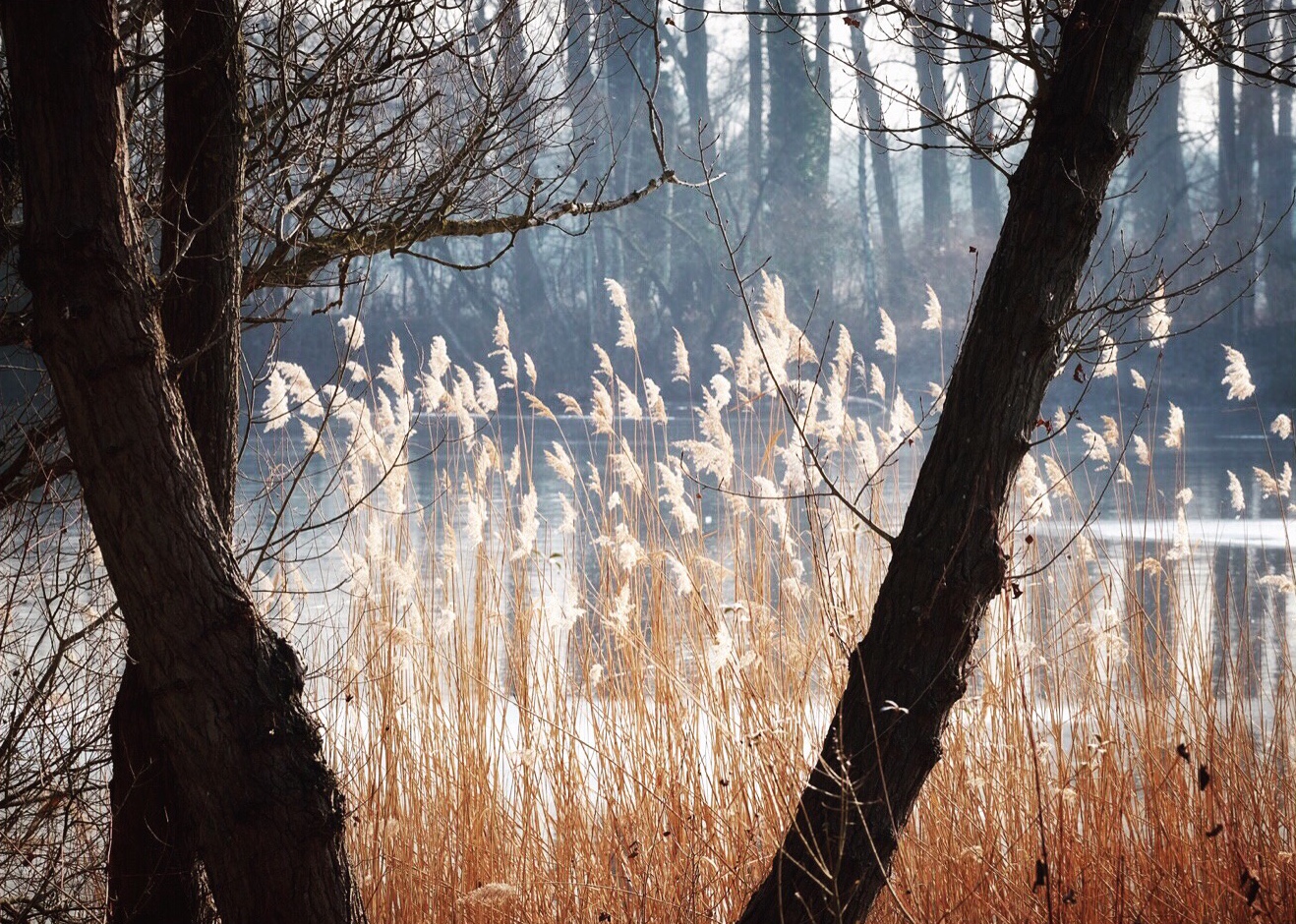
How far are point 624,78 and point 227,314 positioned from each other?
25.4 metres

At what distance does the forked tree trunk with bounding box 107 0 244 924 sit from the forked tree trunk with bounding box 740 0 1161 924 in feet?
3.54

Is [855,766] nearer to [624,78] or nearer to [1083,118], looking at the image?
[1083,118]

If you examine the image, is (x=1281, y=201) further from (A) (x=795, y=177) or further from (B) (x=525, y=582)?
(B) (x=525, y=582)

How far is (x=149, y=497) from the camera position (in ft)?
5.15

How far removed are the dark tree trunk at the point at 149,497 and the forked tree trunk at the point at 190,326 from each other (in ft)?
0.78

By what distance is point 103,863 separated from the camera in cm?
238

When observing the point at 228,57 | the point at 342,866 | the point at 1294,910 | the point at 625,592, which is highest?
the point at 228,57

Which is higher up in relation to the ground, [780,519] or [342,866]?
[780,519]

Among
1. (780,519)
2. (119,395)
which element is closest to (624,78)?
(780,519)

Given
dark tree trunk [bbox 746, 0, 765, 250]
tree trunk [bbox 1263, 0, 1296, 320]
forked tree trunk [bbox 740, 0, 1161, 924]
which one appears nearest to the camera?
forked tree trunk [bbox 740, 0, 1161, 924]

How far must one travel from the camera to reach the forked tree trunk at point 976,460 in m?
1.77

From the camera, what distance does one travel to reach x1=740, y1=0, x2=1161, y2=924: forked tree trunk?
5.80ft

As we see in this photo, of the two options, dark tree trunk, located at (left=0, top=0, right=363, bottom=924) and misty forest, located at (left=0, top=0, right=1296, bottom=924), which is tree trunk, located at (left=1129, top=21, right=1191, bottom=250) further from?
dark tree trunk, located at (left=0, top=0, right=363, bottom=924)

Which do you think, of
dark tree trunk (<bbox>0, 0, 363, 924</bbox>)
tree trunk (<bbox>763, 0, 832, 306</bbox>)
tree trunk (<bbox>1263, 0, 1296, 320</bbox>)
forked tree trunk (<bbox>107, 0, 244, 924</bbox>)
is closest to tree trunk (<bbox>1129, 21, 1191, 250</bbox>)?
tree trunk (<bbox>1263, 0, 1296, 320</bbox>)
